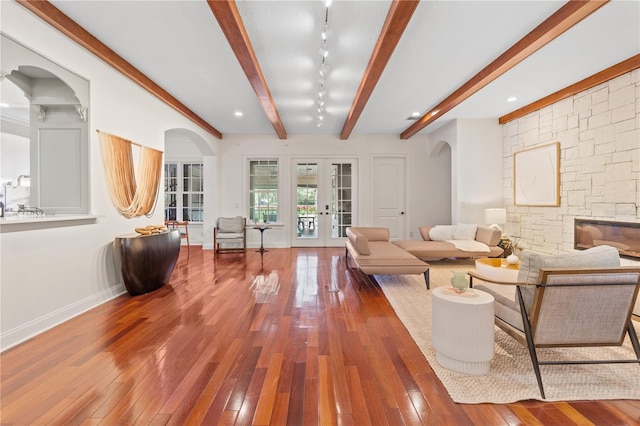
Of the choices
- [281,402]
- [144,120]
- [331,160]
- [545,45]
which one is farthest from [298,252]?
[545,45]

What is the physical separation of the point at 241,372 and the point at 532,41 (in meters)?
4.12

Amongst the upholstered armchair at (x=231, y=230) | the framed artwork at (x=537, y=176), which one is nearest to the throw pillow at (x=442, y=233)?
the framed artwork at (x=537, y=176)

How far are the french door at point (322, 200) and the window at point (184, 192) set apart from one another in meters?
2.69

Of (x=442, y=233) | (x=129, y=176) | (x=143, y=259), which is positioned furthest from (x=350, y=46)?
(x=442, y=233)

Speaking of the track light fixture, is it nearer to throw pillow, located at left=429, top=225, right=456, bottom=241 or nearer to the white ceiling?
the white ceiling

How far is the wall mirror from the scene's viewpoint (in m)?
2.54

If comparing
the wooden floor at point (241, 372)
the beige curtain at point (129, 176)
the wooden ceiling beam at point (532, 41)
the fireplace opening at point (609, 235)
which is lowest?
the wooden floor at point (241, 372)

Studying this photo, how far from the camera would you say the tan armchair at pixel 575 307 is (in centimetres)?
164

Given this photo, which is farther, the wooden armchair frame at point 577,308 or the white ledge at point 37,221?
the white ledge at point 37,221

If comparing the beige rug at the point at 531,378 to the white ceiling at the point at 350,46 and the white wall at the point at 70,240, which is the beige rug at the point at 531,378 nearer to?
the white ceiling at the point at 350,46

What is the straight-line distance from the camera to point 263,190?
7.16 m

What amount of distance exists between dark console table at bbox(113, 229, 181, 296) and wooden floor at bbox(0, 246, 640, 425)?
0.79 ft

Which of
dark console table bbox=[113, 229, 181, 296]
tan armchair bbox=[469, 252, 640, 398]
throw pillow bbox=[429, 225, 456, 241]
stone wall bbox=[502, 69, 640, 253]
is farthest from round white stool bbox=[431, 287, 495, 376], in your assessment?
throw pillow bbox=[429, 225, 456, 241]

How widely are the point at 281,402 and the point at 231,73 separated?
3.81 metres
